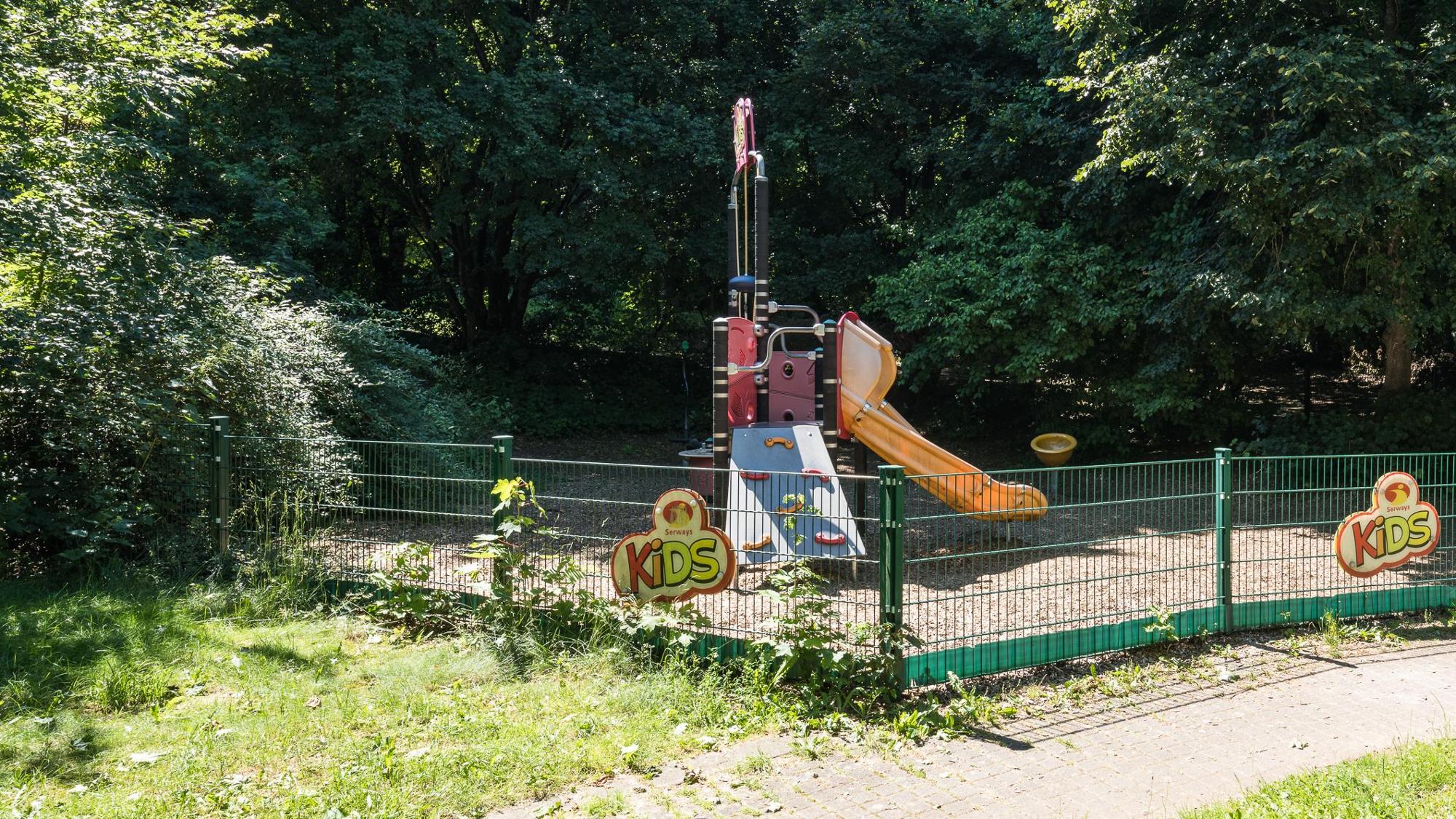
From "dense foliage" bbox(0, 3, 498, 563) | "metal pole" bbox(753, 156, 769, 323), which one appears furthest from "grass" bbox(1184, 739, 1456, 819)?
"dense foliage" bbox(0, 3, 498, 563)

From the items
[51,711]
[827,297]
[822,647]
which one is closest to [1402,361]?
[827,297]

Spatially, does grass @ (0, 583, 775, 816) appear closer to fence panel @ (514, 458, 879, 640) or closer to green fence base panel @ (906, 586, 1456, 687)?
fence panel @ (514, 458, 879, 640)

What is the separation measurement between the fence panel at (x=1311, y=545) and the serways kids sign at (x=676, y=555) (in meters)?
3.45

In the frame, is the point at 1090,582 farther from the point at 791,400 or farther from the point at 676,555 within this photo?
the point at 791,400

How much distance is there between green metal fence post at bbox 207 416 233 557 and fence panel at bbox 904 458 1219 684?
507cm

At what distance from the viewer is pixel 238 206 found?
43.4 ft

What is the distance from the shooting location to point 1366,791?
406 centimetres

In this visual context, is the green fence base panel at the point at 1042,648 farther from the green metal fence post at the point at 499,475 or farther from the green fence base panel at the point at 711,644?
the green metal fence post at the point at 499,475

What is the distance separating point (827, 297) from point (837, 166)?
240cm

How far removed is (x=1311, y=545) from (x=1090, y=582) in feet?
6.28

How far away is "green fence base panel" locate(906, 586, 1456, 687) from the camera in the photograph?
5.36m

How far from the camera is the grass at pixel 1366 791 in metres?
3.89

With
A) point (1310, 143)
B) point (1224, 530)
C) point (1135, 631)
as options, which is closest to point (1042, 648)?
point (1135, 631)

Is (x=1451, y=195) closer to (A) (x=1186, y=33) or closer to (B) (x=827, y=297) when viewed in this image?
(A) (x=1186, y=33)
